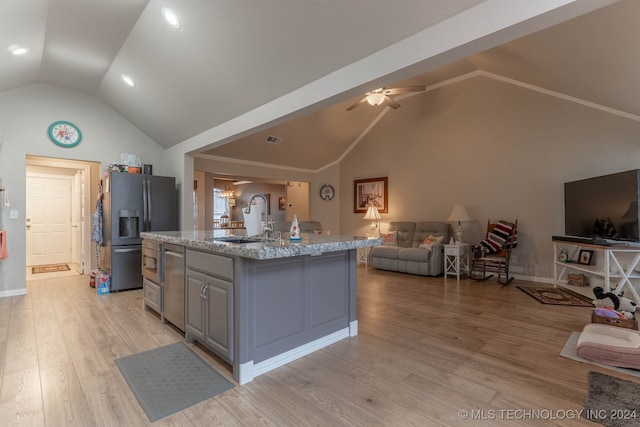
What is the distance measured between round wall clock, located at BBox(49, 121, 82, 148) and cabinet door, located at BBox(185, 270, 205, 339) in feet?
12.6

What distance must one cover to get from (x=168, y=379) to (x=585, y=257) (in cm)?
506

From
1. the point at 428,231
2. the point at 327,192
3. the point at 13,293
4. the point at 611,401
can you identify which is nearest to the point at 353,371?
the point at 611,401

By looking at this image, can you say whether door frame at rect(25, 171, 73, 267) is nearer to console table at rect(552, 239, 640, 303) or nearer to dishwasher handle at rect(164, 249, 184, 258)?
dishwasher handle at rect(164, 249, 184, 258)

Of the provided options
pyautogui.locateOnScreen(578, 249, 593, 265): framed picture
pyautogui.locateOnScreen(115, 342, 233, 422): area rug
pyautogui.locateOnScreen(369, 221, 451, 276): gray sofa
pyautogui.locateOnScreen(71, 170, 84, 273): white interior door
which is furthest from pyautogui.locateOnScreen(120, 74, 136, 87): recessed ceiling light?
pyautogui.locateOnScreen(578, 249, 593, 265): framed picture

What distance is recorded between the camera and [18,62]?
3725mm

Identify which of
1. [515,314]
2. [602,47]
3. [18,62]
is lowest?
[515,314]

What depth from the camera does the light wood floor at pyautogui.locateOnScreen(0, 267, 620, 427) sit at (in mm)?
1700

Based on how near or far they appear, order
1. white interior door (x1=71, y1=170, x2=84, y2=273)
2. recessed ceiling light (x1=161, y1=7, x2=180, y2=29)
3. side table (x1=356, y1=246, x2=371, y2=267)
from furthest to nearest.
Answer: side table (x1=356, y1=246, x2=371, y2=267), white interior door (x1=71, y1=170, x2=84, y2=273), recessed ceiling light (x1=161, y1=7, x2=180, y2=29)

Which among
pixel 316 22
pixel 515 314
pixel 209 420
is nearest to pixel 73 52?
pixel 316 22

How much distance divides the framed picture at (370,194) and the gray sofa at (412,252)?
67 cm

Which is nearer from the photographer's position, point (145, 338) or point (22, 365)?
point (22, 365)

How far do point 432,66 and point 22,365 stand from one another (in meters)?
3.72

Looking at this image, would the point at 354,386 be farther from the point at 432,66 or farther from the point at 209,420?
the point at 432,66

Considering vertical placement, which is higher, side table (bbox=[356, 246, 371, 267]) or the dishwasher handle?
the dishwasher handle
